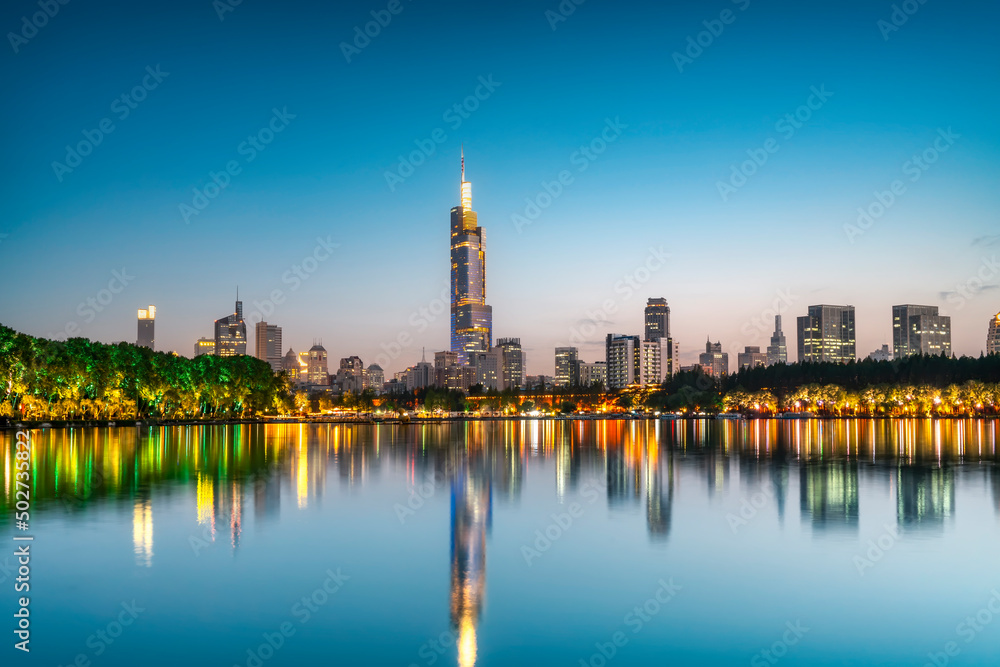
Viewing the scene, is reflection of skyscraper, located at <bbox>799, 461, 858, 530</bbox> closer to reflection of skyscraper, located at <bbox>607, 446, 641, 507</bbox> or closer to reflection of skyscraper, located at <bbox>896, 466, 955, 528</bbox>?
reflection of skyscraper, located at <bbox>896, 466, 955, 528</bbox>

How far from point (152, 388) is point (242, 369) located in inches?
A: 1009

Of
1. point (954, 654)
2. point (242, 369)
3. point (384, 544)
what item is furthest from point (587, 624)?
point (242, 369)

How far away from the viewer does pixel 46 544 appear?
644 inches

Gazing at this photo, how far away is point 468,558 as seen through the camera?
15797 millimetres

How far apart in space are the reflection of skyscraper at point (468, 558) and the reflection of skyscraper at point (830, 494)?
8.54m

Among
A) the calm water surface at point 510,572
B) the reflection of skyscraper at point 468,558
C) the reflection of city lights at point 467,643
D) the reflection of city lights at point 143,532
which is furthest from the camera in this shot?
the reflection of city lights at point 143,532

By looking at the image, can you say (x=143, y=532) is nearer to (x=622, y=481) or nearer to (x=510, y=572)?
(x=510, y=572)

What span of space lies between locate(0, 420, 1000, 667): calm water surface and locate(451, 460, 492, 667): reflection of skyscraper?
7 cm

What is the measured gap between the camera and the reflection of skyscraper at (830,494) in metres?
19.9

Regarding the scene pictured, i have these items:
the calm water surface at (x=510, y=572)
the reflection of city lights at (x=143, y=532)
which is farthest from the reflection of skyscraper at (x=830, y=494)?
the reflection of city lights at (x=143, y=532)

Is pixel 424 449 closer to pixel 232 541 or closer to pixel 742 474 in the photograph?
pixel 742 474

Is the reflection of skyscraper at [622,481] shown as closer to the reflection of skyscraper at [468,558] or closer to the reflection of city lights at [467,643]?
the reflection of skyscraper at [468,558]

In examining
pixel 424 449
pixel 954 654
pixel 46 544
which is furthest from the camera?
pixel 424 449

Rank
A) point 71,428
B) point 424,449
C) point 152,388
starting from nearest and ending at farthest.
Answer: point 424,449 < point 71,428 < point 152,388
